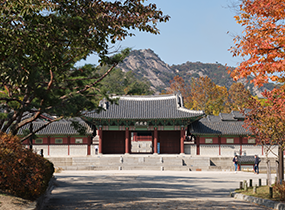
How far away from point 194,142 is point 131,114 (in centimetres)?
780

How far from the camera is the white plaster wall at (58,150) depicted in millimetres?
34625

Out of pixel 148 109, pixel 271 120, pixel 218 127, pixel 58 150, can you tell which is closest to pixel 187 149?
pixel 218 127

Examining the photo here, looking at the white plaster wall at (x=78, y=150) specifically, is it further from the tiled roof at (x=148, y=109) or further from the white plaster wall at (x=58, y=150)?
the tiled roof at (x=148, y=109)

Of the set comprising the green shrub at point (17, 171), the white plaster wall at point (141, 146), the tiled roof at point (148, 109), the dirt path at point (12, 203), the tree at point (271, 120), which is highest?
the tiled roof at point (148, 109)

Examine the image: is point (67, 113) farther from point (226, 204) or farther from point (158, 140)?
point (158, 140)

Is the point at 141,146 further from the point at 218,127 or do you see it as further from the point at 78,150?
the point at 218,127

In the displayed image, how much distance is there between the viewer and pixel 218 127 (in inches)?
1406

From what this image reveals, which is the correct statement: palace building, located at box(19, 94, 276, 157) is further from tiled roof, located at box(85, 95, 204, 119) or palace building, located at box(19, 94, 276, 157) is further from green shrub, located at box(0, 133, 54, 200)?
green shrub, located at box(0, 133, 54, 200)

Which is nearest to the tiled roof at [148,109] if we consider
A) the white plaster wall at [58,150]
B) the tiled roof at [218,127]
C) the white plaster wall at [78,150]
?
the tiled roof at [218,127]

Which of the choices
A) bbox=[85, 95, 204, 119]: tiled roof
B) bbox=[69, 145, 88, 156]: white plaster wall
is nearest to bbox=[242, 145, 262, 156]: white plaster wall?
bbox=[85, 95, 204, 119]: tiled roof

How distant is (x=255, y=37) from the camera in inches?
356

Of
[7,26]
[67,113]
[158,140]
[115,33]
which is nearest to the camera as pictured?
[7,26]

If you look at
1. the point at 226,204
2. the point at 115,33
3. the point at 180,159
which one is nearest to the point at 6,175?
the point at 115,33

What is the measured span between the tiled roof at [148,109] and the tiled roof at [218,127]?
2700mm
